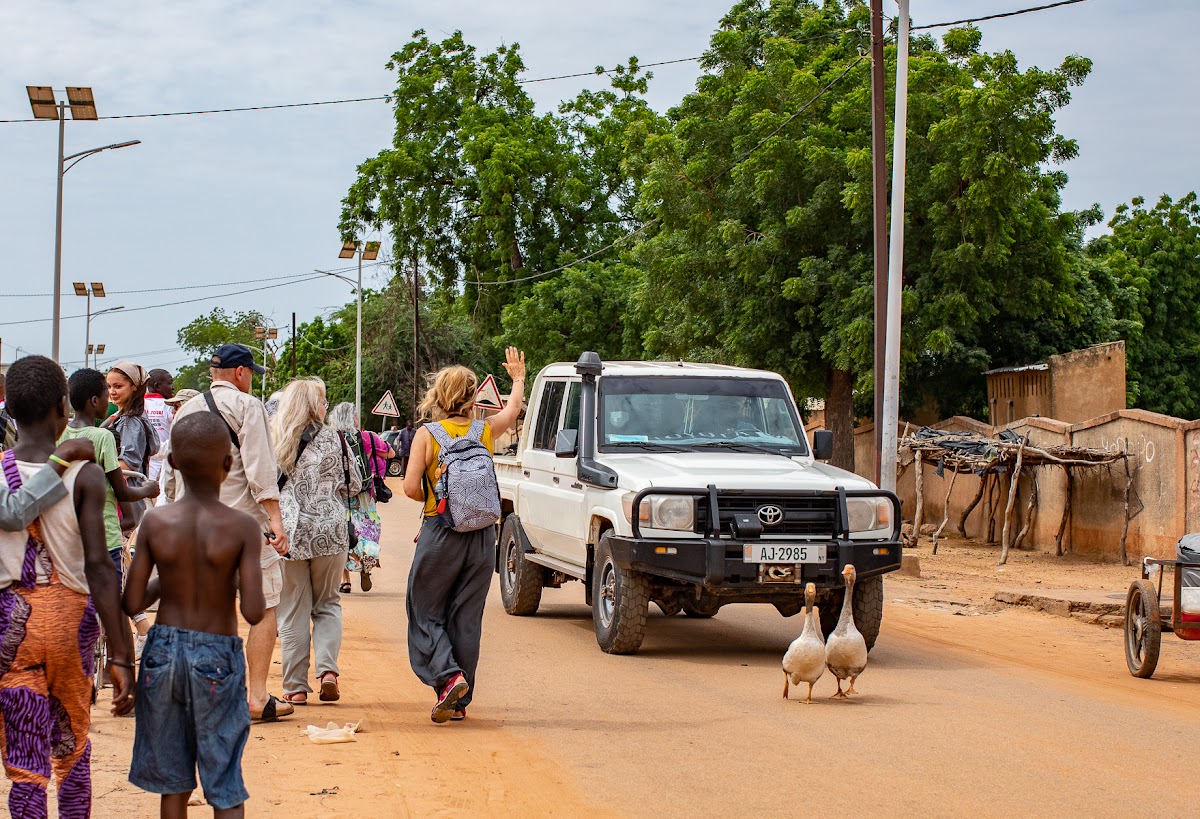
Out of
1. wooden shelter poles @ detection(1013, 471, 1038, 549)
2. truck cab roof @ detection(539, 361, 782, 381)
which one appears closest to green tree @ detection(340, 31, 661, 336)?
wooden shelter poles @ detection(1013, 471, 1038, 549)

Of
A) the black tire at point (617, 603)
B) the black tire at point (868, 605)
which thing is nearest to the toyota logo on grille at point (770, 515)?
the black tire at point (868, 605)

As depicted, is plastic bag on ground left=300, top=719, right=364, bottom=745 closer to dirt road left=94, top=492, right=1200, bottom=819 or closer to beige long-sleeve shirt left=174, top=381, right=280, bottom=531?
dirt road left=94, top=492, right=1200, bottom=819

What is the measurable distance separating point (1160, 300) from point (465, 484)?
42007 mm

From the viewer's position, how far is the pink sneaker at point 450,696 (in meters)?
7.49

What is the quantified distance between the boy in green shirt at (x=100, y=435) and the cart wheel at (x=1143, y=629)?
7.04 m

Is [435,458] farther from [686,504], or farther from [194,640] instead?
[194,640]

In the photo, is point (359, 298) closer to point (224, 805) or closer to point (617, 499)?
point (617, 499)

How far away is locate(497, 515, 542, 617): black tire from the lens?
12836 millimetres

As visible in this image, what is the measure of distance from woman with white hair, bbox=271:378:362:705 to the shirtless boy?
11.2ft

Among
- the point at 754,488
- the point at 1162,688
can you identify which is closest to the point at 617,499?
the point at 754,488

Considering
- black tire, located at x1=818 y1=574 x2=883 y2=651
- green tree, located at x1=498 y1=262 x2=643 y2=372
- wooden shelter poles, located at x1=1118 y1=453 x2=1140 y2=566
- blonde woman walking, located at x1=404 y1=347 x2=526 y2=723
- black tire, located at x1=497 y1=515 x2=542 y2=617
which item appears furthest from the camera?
green tree, located at x1=498 y1=262 x2=643 y2=372

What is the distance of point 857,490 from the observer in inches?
404

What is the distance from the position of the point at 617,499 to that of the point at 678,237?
19.0m

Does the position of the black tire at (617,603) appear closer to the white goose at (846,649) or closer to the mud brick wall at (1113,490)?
the white goose at (846,649)
